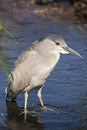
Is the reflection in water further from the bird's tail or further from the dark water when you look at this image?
the bird's tail

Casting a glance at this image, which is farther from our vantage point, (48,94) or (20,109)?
(48,94)

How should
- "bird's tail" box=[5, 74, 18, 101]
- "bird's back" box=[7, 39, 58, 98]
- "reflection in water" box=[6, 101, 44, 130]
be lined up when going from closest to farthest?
"reflection in water" box=[6, 101, 44, 130] < "bird's back" box=[7, 39, 58, 98] < "bird's tail" box=[5, 74, 18, 101]

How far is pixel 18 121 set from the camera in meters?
7.05

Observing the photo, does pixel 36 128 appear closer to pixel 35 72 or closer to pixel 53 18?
pixel 35 72

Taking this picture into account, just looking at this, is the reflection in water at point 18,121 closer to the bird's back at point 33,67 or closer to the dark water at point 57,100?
the dark water at point 57,100

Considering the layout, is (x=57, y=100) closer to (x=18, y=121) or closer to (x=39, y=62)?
(x=39, y=62)

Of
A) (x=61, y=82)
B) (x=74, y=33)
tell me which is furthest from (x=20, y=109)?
(x=74, y=33)

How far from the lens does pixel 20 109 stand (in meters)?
7.52

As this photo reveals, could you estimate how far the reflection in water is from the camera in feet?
22.3

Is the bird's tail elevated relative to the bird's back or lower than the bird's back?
lower

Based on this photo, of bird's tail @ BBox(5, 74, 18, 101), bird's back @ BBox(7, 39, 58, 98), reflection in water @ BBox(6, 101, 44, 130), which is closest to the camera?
reflection in water @ BBox(6, 101, 44, 130)

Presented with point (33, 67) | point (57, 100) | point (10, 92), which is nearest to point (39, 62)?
point (33, 67)

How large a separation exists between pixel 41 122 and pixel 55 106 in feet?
2.25

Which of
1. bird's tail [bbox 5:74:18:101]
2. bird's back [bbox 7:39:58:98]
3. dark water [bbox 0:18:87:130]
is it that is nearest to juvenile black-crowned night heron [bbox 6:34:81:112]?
bird's back [bbox 7:39:58:98]
